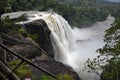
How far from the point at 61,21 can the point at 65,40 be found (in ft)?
7.47

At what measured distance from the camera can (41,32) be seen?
26875 mm

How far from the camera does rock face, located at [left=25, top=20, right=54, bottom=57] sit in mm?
26417

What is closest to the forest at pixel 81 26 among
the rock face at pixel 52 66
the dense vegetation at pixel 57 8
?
the dense vegetation at pixel 57 8

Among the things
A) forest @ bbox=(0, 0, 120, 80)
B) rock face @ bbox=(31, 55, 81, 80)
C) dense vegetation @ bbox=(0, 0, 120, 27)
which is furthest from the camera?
dense vegetation @ bbox=(0, 0, 120, 27)

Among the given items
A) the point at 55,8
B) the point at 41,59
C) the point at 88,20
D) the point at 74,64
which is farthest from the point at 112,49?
the point at 88,20

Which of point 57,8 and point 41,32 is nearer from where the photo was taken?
point 41,32

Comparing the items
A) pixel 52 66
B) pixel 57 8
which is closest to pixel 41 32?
pixel 52 66

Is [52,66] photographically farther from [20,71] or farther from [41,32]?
[20,71]

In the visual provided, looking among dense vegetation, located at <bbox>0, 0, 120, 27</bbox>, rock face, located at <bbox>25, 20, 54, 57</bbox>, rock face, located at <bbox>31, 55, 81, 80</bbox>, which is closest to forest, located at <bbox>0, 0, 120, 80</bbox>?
dense vegetation, located at <bbox>0, 0, 120, 27</bbox>

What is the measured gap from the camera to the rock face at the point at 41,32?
26.4 meters

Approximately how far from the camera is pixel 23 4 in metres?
42.2

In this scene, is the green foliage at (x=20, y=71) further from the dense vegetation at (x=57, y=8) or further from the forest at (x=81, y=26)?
the dense vegetation at (x=57, y=8)

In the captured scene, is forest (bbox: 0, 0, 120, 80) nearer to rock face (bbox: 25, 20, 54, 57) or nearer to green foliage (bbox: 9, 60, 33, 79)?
green foliage (bbox: 9, 60, 33, 79)

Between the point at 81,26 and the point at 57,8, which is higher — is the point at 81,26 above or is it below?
below
